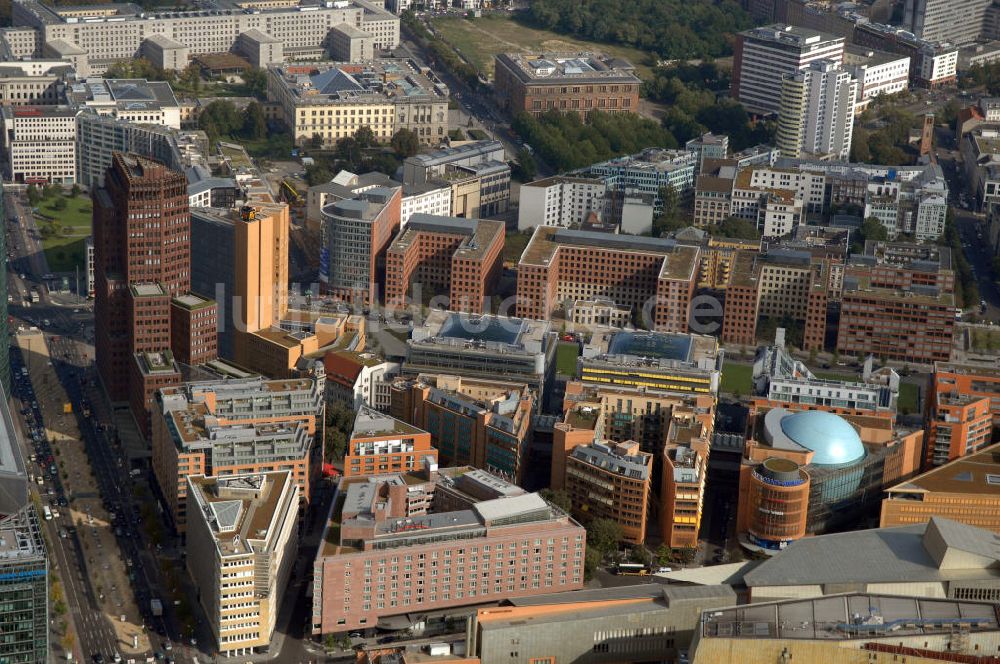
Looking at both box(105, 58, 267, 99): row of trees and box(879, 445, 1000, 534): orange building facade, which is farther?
box(105, 58, 267, 99): row of trees

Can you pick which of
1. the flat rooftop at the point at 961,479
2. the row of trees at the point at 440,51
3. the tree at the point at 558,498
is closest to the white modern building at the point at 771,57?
the row of trees at the point at 440,51

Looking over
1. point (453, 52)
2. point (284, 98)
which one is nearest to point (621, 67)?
point (453, 52)

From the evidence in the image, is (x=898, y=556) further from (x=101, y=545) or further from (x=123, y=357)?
(x=123, y=357)

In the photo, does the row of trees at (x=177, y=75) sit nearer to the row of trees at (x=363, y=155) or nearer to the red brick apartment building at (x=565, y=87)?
the row of trees at (x=363, y=155)

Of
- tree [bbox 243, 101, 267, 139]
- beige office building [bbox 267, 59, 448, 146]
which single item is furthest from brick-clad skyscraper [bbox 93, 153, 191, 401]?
beige office building [bbox 267, 59, 448, 146]

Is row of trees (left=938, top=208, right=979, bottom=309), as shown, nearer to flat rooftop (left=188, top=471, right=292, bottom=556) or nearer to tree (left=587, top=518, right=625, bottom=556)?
tree (left=587, top=518, right=625, bottom=556)

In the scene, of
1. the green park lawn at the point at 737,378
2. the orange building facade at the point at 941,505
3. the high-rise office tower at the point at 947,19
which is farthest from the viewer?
the high-rise office tower at the point at 947,19

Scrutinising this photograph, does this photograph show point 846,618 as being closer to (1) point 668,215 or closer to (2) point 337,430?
(2) point 337,430

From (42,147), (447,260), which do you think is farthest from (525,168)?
(42,147)
